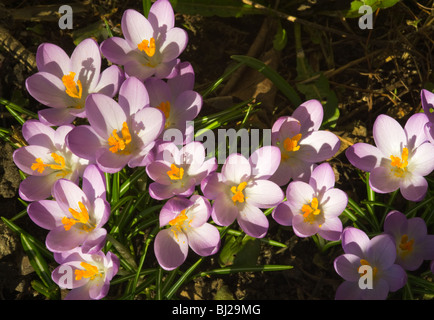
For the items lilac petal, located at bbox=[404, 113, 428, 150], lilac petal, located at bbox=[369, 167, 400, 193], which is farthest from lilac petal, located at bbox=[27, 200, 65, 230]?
lilac petal, located at bbox=[404, 113, 428, 150]

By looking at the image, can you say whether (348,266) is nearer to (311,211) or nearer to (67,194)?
(311,211)

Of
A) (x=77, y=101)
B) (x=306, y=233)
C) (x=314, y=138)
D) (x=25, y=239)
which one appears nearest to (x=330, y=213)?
(x=306, y=233)

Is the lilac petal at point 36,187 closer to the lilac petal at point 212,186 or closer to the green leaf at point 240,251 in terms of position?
the lilac petal at point 212,186

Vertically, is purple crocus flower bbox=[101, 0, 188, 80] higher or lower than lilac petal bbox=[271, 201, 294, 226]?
higher

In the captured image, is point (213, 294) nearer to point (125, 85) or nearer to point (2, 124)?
point (125, 85)

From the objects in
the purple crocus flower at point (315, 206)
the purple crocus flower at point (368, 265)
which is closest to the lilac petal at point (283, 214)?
the purple crocus flower at point (315, 206)

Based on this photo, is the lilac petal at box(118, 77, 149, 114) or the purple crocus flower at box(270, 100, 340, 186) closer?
the lilac petal at box(118, 77, 149, 114)

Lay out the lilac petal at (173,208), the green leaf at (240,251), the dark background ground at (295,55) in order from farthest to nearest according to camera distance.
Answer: the dark background ground at (295,55), the green leaf at (240,251), the lilac petal at (173,208)

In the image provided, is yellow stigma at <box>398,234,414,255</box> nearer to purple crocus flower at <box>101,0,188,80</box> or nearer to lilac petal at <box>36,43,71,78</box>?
purple crocus flower at <box>101,0,188,80</box>
